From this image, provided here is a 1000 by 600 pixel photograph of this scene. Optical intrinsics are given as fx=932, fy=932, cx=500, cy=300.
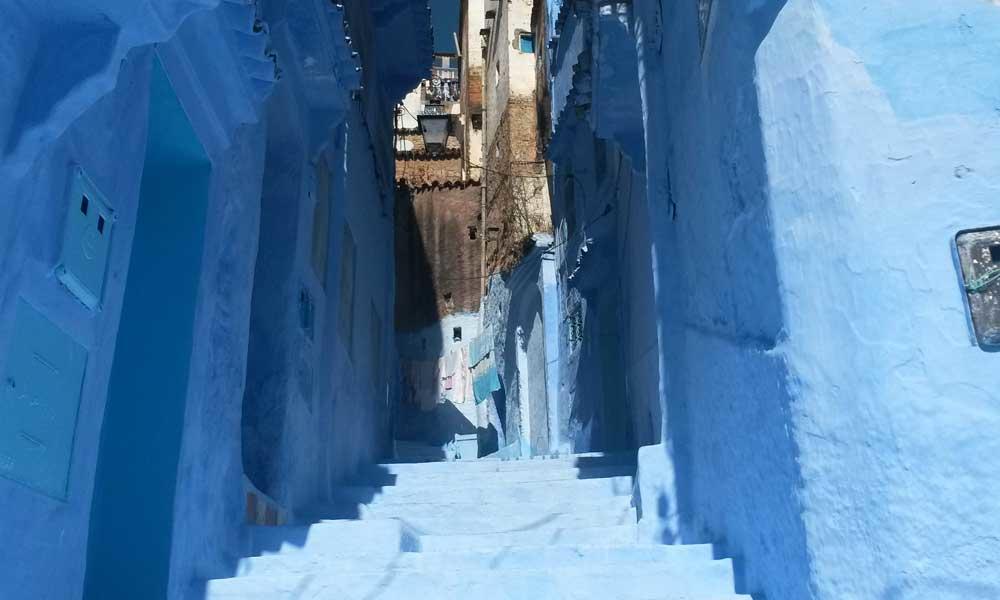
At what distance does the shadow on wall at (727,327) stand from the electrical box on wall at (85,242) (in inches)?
99.4

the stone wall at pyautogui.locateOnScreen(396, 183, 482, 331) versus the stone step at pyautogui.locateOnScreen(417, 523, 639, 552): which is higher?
the stone wall at pyautogui.locateOnScreen(396, 183, 482, 331)

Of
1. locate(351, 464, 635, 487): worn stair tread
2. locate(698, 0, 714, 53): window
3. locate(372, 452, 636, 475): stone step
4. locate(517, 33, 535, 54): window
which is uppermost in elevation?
locate(517, 33, 535, 54): window

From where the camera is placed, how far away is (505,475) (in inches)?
282

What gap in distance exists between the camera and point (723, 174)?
4.34 m

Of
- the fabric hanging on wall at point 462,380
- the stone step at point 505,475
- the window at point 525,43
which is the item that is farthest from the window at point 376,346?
the window at point 525,43

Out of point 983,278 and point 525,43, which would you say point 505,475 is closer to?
point 983,278

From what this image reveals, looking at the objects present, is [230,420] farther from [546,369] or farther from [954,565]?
[546,369]

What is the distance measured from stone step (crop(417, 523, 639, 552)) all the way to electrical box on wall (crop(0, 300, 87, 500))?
2506 millimetres

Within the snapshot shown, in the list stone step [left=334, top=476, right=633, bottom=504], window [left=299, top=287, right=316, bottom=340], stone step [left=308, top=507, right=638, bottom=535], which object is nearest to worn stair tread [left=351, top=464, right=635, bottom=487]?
stone step [left=334, top=476, right=633, bottom=504]

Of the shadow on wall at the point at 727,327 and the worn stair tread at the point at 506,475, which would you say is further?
the worn stair tread at the point at 506,475

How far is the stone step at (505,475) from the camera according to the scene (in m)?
7.05

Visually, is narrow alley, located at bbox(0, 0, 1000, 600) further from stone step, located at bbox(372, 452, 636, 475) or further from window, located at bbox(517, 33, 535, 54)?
window, located at bbox(517, 33, 535, 54)

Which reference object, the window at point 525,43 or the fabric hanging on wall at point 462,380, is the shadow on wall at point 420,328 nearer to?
the fabric hanging on wall at point 462,380

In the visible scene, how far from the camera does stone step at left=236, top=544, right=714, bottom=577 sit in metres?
4.35
